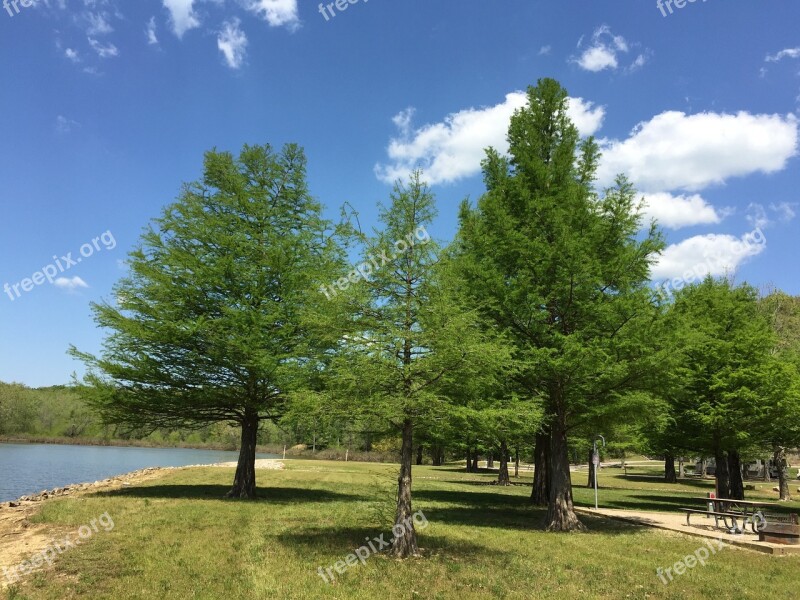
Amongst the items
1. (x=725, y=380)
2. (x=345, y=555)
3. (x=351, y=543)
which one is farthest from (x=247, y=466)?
(x=725, y=380)

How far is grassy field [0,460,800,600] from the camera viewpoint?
7965mm

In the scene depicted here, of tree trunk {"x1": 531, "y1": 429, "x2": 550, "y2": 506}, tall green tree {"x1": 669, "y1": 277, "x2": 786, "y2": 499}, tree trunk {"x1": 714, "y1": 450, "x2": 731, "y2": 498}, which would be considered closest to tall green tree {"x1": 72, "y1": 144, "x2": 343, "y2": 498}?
tree trunk {"x1": 531, "y1": 429, "x2": 550, "y2": 506}

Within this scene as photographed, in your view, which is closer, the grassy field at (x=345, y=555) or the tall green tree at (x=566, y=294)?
the grassy field at (x=345, y=555)

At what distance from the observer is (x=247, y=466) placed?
65.3ft

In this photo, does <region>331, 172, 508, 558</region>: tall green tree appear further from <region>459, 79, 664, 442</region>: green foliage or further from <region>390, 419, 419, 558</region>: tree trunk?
<region>459, 79, 664, 442</region>: green foliage

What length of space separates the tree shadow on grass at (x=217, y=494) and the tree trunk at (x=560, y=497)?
8364 millimetres

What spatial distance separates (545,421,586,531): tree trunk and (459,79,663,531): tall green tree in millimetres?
30

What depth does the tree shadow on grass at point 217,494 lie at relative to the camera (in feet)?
61.9

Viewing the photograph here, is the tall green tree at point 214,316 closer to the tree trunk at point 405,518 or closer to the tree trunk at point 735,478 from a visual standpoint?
the tree trunk at point 405,518

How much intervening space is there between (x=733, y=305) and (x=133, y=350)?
27.0 metres

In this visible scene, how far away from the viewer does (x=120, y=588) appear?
7.60 metres

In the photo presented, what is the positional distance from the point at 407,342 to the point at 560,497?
817cm

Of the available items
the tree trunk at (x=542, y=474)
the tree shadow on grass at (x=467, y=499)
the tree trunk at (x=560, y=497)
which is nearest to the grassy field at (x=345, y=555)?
the tree trunk at (x=560, y=497)

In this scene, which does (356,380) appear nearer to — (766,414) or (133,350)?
(133,350)
